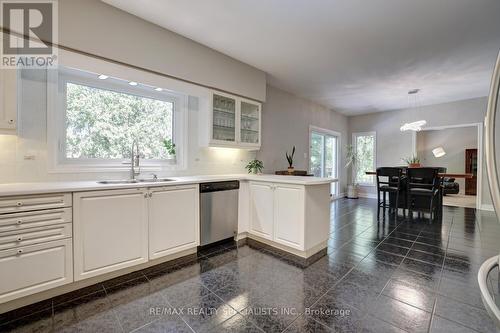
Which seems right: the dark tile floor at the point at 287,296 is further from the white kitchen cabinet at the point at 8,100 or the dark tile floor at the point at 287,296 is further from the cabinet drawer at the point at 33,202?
the white kitchen cabinet at the point at 8,100

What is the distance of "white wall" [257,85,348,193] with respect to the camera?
4.45 meters

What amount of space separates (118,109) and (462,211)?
7.08m

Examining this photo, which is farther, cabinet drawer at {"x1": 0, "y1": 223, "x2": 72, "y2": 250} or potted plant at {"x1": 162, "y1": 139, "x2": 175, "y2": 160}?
potted plant at {"x1": 162, "y1": 139, "x2": 175, "y2": 160}

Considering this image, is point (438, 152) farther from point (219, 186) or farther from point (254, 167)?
point (219, 186)

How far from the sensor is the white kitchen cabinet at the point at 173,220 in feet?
7.74

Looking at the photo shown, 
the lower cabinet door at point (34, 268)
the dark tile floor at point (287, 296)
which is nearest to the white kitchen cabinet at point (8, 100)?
the lower cabinet door at point (34, 268)

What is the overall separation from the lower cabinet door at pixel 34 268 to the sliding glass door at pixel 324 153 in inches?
196

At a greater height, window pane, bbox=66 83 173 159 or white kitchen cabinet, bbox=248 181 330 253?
window pane, bbox=66 83 173 159

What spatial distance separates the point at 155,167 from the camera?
2.98m

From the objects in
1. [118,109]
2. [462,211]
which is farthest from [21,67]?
[462,211]

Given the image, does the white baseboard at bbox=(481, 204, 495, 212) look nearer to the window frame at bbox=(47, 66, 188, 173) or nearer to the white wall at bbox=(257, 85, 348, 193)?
the white wall at bbox=(257, 85, 348, 193)

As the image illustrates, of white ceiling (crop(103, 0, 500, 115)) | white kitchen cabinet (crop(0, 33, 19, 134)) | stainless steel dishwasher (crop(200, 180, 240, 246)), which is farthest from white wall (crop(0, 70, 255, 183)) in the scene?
stainless steel dishwasher (crop(200, 180, 240, 246))

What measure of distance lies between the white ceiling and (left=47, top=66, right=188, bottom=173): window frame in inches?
32.0

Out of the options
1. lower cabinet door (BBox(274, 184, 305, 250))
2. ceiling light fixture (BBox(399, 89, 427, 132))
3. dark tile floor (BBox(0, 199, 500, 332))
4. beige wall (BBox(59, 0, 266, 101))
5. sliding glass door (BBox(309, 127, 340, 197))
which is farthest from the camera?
sliding glass door (BBox(309, 127, 340, 197))
